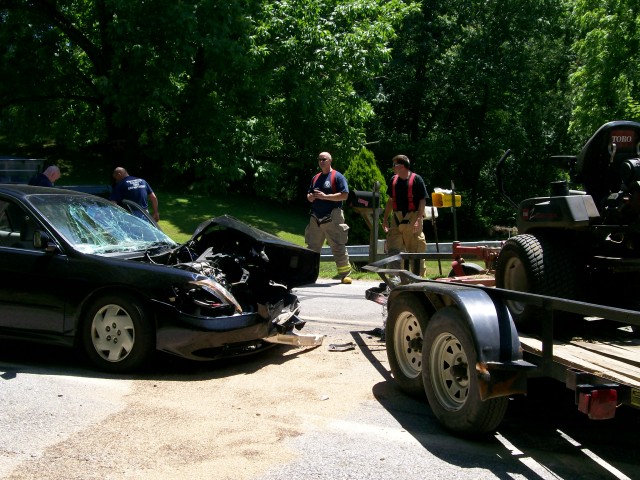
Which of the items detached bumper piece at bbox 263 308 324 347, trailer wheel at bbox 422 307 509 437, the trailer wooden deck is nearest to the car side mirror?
detached bumper piece at bbox 263 308 324 347

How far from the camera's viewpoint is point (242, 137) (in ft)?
52.5

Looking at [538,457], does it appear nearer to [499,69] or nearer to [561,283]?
[561,283]

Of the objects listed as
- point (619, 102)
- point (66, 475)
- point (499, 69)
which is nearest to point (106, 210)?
point (66, 475)

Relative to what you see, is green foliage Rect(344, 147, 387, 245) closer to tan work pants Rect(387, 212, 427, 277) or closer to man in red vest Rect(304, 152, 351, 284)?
man in red vest Rect(304, 152, 351, 284)

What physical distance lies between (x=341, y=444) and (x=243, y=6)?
41.8 ft

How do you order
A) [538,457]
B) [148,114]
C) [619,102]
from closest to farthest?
[538,457]
[148,114]
[619,102]

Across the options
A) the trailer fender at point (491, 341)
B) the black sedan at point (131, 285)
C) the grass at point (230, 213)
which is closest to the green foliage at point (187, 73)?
the grass at point (230, 213)

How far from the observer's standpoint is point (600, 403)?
3.66 metres

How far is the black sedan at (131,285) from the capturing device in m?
6.02

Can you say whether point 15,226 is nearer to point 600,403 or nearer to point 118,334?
point 118,334

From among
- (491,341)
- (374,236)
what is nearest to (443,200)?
(374,236)

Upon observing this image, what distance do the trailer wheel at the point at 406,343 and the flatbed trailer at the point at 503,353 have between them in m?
0.06

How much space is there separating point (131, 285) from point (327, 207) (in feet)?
18.1

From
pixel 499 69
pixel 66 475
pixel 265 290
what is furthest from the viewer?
pixel 499 69
